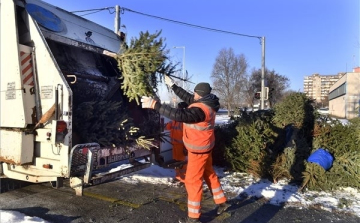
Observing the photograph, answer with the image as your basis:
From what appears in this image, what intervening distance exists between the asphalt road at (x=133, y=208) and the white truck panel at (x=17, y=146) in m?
0.70

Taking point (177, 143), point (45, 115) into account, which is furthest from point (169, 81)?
point (45, 115)

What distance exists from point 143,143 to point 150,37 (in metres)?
1.58

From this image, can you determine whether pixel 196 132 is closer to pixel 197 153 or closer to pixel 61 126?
pixel 197 153

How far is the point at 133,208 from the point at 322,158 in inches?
131

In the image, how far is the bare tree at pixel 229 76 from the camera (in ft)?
116

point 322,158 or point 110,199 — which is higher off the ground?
point 322,158

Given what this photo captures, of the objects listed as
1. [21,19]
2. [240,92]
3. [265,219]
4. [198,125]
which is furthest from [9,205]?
[240,92]

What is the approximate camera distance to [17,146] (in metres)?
4.26

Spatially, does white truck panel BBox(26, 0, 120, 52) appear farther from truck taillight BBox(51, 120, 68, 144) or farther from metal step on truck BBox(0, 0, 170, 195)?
truck taillight BBox(51, 120, 68, 144)

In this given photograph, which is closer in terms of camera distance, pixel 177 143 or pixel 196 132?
pixel 196 132

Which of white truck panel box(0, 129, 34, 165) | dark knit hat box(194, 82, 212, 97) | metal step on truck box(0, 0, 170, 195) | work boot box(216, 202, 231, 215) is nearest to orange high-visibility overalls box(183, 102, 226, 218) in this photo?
dark knit hat box(194, 82, 212, 97)

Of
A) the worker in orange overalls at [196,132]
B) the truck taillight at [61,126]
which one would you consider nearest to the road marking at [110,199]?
the worker in orange overalls at [196,132]

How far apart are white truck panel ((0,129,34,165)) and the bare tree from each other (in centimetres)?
3066

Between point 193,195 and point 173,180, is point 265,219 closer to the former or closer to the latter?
point 193,195
